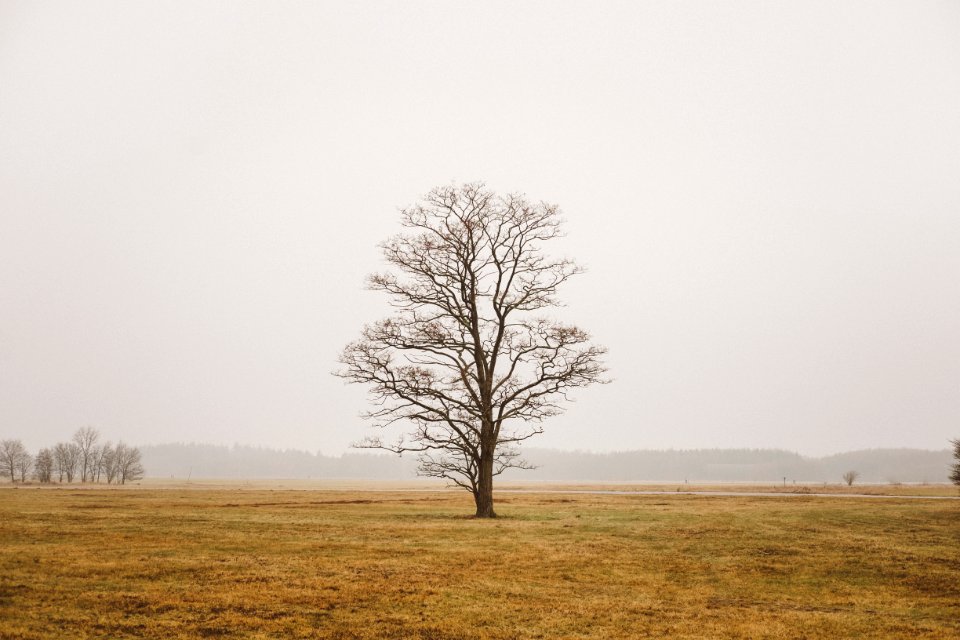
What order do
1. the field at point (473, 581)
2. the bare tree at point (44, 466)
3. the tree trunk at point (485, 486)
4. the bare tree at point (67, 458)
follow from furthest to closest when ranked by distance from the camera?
the bare tree at point (67, 458) → the bare tree at point (44, 466) → the tree trunk at point (485, 486) → the field at point (473, 581)

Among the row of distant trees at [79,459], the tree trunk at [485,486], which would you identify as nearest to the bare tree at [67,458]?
the row of distant trees at [79,459]

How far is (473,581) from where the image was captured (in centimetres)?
1412

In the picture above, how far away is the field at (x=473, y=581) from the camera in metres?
10.3

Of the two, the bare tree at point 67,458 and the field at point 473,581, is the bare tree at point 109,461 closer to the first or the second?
the bare tree at point 67,458

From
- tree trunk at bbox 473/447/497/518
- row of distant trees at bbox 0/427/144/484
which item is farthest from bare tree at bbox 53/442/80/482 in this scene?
tree trunk at bbox 473/447/497/518

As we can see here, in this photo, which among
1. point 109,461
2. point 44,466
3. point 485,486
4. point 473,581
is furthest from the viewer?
point 109,461

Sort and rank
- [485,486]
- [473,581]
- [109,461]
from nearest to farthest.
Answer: [473,581], [485,486], [109,461]

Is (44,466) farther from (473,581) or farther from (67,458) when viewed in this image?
(473,581)

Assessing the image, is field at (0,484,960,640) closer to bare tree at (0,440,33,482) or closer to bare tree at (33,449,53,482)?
bare tree at (33,449,53,482)

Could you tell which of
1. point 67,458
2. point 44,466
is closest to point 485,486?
point 44,466

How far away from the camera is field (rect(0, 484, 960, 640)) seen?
1027 cm

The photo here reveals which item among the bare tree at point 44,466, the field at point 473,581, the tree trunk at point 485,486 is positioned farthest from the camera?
the bare tree at point 44,466

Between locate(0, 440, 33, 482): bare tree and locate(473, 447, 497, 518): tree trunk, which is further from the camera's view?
locate(0, 440, 33, 482): bare tree

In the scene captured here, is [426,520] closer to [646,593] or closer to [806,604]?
[646,593]
